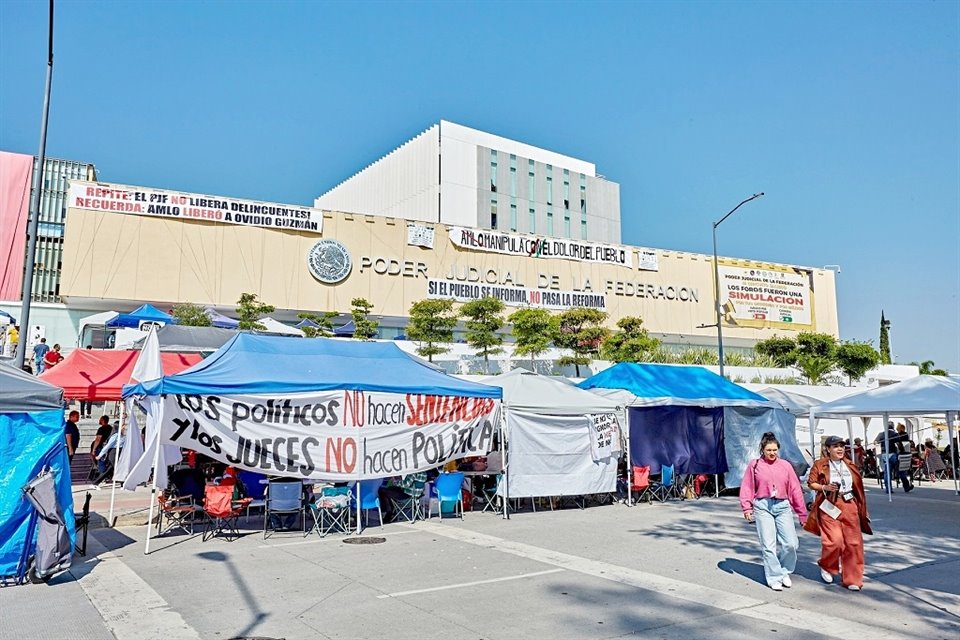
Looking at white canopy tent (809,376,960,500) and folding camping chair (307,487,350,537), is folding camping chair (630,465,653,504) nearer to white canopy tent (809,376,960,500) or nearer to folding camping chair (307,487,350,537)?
white canopy tent (809,376,960,500)

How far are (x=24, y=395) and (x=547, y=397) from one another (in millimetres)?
9563

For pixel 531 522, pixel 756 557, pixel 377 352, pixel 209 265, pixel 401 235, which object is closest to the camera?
pixel 756 557

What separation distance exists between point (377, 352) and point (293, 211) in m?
33.5

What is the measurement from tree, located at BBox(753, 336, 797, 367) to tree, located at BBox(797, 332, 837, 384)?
0.52 meters

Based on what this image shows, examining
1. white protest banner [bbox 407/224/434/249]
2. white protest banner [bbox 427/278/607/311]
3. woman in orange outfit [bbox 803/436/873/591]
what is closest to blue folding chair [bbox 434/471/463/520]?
woman in orange outfit [bbox 803/436/873/591]

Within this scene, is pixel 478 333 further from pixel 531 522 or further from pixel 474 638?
pixel 474 638

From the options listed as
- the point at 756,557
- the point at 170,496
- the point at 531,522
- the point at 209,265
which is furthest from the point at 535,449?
the point at 209,265

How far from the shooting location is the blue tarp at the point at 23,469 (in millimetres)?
8305

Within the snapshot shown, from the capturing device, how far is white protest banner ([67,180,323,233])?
40.8 m

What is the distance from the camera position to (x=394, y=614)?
6871mm

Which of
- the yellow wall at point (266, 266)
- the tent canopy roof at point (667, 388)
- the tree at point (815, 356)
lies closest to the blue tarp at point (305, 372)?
the tent canopy roof at point (667, 388)

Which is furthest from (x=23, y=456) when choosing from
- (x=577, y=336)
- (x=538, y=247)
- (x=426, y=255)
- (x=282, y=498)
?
(x=538, y=247)

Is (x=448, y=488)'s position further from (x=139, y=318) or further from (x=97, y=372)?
(x=139, y=318)

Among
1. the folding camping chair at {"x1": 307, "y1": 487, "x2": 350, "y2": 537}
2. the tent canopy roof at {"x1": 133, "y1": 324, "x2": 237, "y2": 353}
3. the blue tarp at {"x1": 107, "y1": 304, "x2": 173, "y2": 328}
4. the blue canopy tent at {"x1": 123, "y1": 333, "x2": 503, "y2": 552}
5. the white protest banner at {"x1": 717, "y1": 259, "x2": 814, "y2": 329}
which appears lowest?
the folding camping chair at {"x1": 307, "y1": 487, "x2": 350, "y2": 537}
